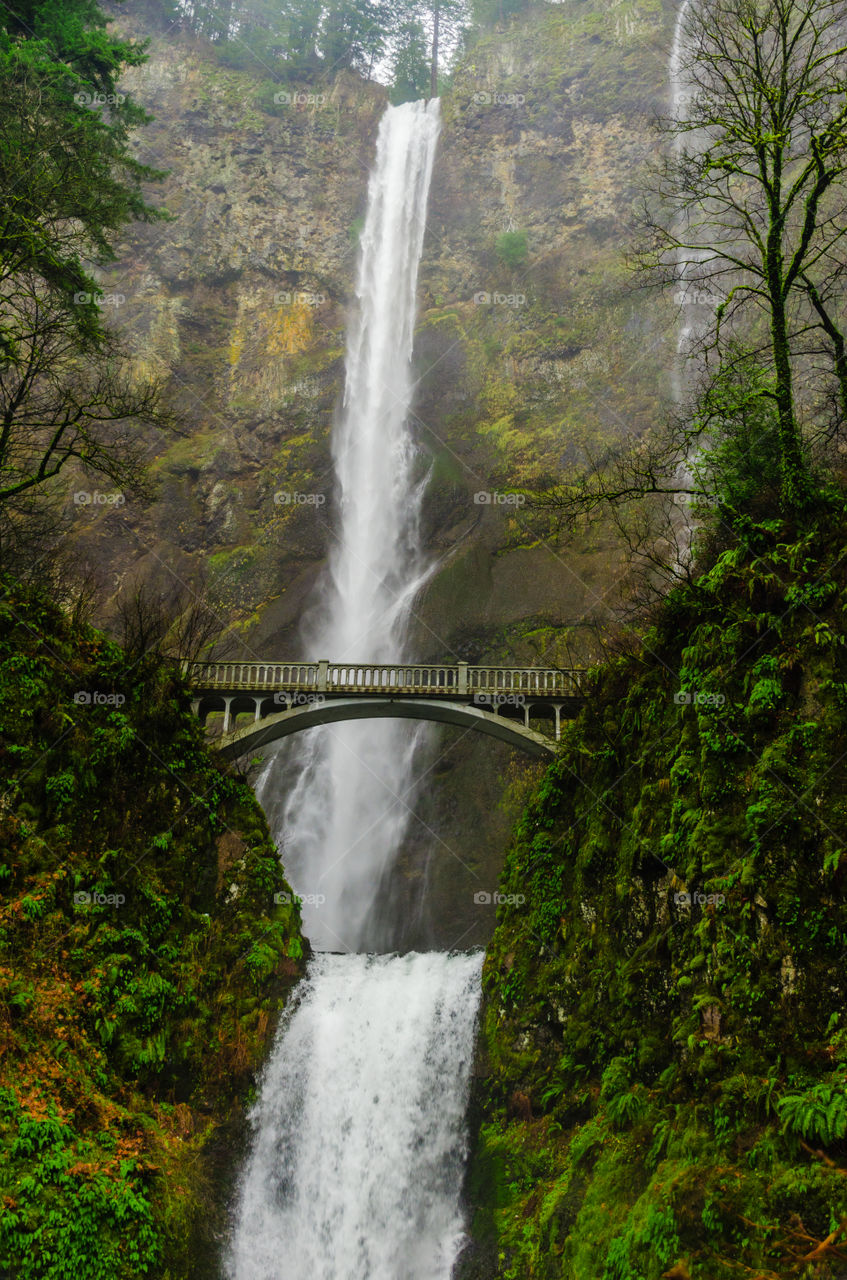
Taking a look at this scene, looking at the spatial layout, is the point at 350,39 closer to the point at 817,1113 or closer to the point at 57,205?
the point at 57,205

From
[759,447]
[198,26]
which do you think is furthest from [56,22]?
[198,26]

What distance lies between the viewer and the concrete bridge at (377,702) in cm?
2155

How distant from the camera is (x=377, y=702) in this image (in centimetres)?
2214

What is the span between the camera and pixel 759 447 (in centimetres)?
1481

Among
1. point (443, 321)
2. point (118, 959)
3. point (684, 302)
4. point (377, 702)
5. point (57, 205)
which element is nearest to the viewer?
point (118, 959)

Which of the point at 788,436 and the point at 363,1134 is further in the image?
the point at 363,1134

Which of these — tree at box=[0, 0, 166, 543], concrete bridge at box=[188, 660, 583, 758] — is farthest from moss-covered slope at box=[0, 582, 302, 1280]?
concrete bridge at box=[188, 660, 583, 758]

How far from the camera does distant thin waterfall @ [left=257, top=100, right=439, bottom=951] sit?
26812 mm

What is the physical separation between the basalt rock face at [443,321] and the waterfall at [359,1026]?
167cm

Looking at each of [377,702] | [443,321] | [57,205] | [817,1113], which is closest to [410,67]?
[443,321]

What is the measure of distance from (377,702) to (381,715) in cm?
44

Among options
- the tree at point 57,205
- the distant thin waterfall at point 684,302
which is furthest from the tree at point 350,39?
the tree at point 57,205

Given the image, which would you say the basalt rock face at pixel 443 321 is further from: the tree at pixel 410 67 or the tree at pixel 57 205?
the tree at pixel 57 205

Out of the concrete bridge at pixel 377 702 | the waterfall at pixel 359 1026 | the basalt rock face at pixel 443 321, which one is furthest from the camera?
the basalt rock face at pixel 443 321
